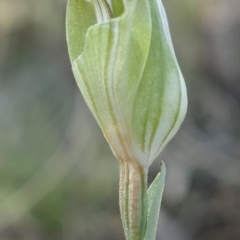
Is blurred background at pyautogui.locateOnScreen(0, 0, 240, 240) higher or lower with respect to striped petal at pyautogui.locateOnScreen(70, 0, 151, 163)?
lower

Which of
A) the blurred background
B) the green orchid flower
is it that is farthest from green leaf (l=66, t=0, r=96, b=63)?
the blurred background

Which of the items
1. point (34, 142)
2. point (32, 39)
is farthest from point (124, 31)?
point (32, 39)

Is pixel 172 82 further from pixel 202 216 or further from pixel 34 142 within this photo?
pixel 34 142

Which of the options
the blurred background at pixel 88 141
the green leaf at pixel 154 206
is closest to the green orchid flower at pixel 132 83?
the green leaf at pixel 154 206

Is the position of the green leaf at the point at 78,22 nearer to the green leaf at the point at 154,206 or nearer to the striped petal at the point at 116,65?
the striped petal at the point at 116,65

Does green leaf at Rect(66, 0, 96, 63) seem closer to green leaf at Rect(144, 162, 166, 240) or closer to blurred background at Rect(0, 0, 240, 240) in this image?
green leaf at Rect(144, 162, 166, 240)

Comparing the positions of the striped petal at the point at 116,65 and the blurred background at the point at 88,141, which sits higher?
the striped petal at the point at 116,65

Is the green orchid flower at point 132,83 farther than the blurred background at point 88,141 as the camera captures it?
No
